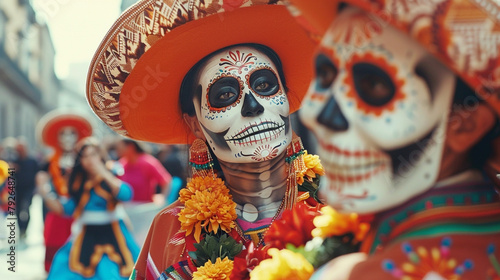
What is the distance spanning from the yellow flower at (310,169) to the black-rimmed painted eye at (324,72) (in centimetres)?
131

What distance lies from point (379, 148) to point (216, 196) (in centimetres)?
145

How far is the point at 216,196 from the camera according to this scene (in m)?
2.66

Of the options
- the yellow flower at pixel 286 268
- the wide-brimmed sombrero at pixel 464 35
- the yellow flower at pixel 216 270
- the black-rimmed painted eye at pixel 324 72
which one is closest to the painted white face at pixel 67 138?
the yellow flower at pixel 216 270

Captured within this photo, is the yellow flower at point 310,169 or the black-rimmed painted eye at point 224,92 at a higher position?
the black-rimmed painted eye at point 224,92

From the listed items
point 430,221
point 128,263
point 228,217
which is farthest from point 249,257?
point 128,263

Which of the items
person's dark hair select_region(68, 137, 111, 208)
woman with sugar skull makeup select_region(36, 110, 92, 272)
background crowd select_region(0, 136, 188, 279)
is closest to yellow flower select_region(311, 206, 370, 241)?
background crowd select_region(0, 136, 188, 279)

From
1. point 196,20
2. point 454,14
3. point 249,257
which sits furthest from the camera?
point 196,20

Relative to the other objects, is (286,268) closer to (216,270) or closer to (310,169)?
(216,270)

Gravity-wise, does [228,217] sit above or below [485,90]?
below

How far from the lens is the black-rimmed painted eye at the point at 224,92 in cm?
261

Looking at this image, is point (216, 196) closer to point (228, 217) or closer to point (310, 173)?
point (228, 217)

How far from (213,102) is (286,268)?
122cm

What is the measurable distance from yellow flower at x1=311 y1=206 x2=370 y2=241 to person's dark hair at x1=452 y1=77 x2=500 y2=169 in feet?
1.03

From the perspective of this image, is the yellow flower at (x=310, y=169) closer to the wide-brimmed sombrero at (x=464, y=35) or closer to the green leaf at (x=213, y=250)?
the green leaf at (x=213, y=250)
